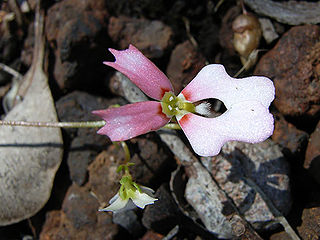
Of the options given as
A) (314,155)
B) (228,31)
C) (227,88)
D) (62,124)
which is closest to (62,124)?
(62,124)

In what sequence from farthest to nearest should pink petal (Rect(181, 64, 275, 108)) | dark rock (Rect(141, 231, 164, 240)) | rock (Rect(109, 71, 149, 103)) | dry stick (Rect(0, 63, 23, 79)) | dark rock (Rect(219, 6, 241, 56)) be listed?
dry stick (Rect(0, 63, 23, 79)) < dark rock (Rect(219, 6, 241, 56)) < rock (Rect(109, 71, 149, 103)) < dark rock (Rect(141, 231, 164, 240)) < pink petal (Rect(181, 64, 275, 108))

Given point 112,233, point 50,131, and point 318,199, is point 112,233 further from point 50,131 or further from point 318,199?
point 318,199

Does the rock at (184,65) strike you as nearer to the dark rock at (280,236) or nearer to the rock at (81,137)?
the rock at (81,137)

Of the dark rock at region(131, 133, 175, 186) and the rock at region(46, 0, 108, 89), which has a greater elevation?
the rock at region(46, 0, 108, 89)

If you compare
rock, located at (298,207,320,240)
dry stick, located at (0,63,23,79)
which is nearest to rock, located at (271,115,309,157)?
rock, located at (298,207,320,240)

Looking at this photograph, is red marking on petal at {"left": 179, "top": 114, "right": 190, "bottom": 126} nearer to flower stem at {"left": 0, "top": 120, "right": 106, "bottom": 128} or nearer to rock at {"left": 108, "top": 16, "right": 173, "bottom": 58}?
flower stem at {"left": 0, "top": 120, "right": 106, "bottom": 128}

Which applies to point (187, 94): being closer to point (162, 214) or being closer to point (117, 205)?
A: point (117, 205)
